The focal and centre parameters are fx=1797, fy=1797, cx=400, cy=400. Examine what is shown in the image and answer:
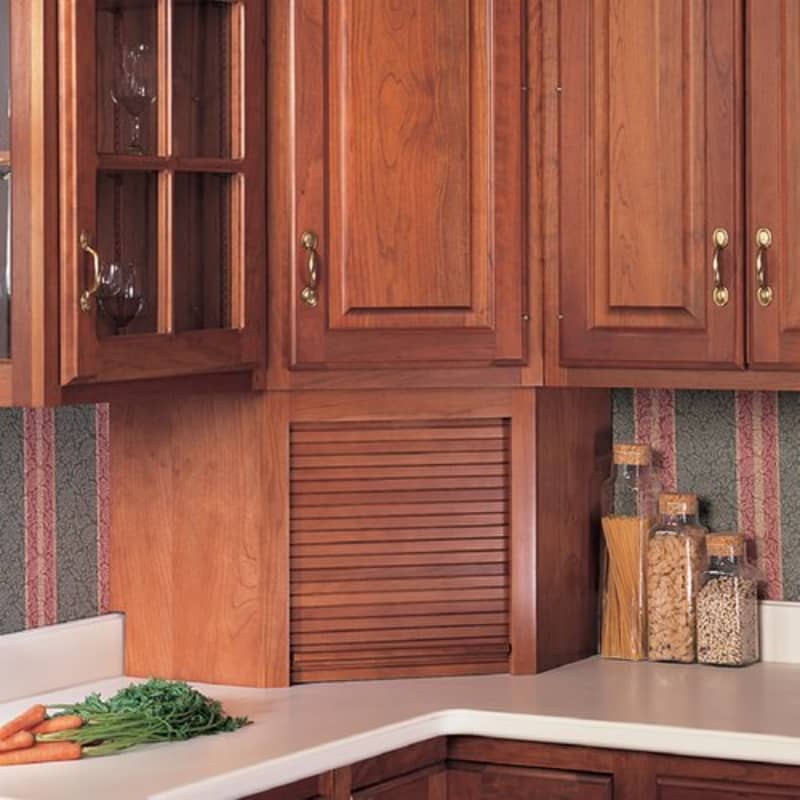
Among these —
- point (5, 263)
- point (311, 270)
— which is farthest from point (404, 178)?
point (5, 263)

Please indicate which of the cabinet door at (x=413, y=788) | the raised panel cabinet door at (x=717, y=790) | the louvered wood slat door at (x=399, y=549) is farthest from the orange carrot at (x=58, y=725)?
the raised panel cabinet door at (x=717, y=790)

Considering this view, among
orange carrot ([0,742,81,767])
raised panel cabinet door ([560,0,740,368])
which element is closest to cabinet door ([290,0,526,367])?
raised panel cabinet door ([560,0,740,368])

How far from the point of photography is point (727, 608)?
3186mm

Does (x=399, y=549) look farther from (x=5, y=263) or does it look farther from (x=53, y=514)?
(x=5, y=263)

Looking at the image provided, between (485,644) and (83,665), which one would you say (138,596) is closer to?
(83,665)

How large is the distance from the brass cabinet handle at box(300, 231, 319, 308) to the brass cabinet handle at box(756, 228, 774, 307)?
714mm

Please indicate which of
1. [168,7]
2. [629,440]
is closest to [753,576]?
[629,440]

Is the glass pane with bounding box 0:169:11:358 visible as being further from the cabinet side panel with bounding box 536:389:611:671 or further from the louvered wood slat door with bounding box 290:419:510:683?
the cabinet side panel with bounding box 536:389:611:671

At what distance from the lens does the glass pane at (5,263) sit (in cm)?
242

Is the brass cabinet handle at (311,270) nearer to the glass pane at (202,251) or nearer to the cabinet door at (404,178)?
the cabinet door at (404,178)

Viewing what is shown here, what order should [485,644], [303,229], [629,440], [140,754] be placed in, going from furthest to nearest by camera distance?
[629,440], [485,644], [303,229], [140,754]

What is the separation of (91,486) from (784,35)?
4.54ft

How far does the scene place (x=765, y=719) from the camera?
2762 millimetres

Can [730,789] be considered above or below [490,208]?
below
